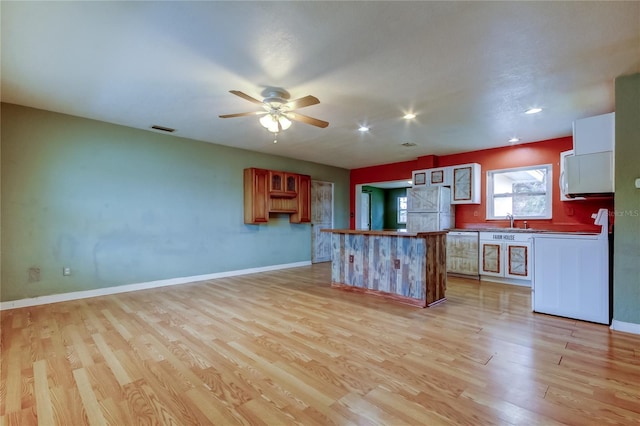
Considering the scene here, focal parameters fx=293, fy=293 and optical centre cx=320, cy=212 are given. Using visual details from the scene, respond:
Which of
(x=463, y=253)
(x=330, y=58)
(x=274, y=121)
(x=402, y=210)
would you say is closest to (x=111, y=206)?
(x=274, y=121)

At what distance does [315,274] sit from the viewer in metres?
6.24

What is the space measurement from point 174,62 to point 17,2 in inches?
41.2

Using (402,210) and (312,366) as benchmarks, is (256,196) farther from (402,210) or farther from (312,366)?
(402,210)

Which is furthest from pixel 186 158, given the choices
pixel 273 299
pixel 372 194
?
pixel 372 194

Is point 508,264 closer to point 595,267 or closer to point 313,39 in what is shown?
point 595,267

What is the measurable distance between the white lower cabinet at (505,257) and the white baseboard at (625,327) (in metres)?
1.96

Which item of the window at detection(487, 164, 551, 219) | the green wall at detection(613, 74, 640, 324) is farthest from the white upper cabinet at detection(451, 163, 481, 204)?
the green wall at detection(613, 74, 640, 324)

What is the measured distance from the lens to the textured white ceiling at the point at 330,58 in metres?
2.12

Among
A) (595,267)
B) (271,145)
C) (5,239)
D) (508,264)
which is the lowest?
(508,264)

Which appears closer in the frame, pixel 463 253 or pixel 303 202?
pixel 463 253

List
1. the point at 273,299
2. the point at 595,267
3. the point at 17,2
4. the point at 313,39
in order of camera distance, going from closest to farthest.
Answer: the point at 17,2, the point at 313,39, the point at 595,267, the point at 273,299

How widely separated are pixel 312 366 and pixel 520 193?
5546 mm

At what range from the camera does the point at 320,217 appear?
802 centimetres

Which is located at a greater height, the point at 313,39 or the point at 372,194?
the point at 313,39
